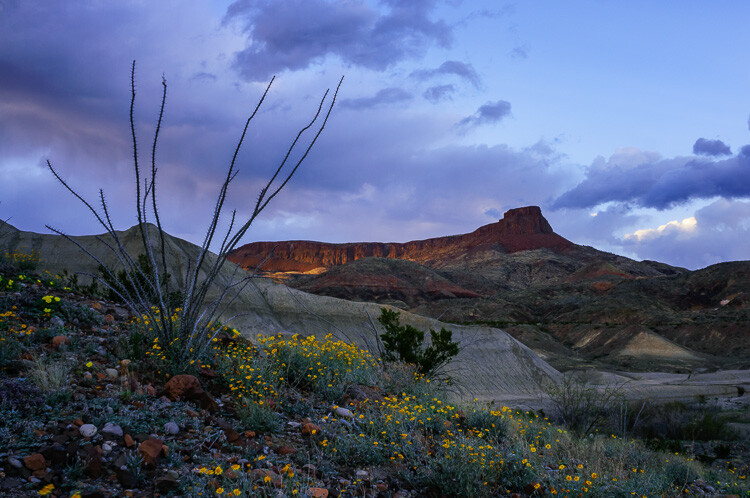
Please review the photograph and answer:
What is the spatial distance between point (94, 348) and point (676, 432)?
57.1ft

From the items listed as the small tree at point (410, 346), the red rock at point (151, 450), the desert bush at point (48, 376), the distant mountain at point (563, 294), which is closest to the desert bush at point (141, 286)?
the desert bush at point (48, 376)

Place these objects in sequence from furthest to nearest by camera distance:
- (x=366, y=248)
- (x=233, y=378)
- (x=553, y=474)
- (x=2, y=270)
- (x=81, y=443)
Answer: (x=366, y=248) → (x=2, y=270) → (x=233, y=378) → (x=553, y=474) → (x=81, y=443)

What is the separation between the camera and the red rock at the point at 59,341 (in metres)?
6.82

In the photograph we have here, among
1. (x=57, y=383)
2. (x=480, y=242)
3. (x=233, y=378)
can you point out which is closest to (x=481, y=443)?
(x=233, y=378)

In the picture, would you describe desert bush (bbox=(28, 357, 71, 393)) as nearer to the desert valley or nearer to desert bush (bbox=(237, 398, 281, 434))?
the desert valley

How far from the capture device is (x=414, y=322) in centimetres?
3988

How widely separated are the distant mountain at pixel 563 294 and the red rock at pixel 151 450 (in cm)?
1305

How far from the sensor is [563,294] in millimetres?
92000

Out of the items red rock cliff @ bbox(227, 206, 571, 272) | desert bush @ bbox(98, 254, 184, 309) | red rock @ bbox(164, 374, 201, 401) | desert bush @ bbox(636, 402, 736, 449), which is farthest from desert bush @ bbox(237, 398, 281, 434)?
red rock cliff @ bbox(227, 206, 571, 272)

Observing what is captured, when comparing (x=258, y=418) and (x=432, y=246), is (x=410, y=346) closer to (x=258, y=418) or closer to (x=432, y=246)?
(x=258, y=418)

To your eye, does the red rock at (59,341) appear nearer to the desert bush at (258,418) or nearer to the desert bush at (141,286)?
the desert bush at (141,286)

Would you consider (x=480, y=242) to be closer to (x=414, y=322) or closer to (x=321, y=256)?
(x=321, y=256)

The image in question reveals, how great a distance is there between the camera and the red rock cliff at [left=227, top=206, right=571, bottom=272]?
153250 mm

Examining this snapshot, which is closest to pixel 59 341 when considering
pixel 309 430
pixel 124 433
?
pixel 124 433
